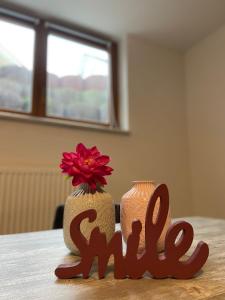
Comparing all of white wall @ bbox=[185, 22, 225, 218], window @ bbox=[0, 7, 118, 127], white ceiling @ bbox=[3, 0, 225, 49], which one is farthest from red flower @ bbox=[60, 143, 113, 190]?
white wall @ bbox=[185, 22, 225, 218]

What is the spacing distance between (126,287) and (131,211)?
0.67ft

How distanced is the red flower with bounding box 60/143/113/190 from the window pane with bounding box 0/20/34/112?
63.5 inches

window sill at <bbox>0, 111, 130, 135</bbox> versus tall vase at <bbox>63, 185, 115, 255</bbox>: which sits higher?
window sill at <bbox>0, 111, 130, 135</bbox>

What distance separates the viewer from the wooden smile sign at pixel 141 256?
1.69 ft

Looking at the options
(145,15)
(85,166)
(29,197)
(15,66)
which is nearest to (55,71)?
(15,66)

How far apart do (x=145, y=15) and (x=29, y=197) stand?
185cm

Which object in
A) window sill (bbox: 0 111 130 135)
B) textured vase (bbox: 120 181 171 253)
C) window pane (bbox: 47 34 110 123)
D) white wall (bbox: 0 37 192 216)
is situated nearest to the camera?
textured vase (bbox: 120 181 171 253)

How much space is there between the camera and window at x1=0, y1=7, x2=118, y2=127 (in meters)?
2.13

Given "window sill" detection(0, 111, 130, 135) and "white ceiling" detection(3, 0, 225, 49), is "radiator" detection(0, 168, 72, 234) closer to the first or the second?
"window sill" detection(0, 111, 130, 135)

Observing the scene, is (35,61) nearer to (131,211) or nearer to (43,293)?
(131,211)

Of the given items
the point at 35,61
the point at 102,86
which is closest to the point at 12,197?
the point at 35,61

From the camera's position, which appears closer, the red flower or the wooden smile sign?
the wooden smile sign

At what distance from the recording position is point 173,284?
484 mm

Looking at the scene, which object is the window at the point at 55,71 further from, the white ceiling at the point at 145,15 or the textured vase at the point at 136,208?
the textured vase at the point at 136,208
